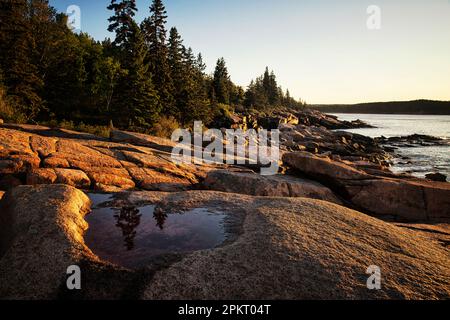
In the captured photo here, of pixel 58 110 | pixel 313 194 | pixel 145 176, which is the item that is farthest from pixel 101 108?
pixel 313 194

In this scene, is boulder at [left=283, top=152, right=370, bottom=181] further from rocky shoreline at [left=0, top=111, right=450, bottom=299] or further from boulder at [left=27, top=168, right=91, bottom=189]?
boulder at [left=27, top=168, right=91, bottom=189]

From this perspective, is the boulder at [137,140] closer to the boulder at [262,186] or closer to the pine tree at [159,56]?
the boulder at [262,186]

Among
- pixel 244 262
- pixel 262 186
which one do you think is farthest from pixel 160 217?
pixel 262 186

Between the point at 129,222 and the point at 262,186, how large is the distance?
19.7 ft

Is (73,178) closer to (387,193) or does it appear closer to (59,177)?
(59,177)

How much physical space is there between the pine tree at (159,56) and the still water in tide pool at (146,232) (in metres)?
29.9

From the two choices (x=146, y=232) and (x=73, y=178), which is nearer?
(x=146, y=232)

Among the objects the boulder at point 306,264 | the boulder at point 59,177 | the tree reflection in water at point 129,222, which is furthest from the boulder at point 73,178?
the boulder at point 306,264

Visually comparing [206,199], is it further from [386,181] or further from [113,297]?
[386,181]

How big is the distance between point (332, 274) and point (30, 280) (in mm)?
4121

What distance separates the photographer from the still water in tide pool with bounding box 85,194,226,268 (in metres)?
4.56

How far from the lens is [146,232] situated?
5426mm

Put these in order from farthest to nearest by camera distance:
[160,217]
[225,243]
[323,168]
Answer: [323,168] → [160,217] → [225,243]

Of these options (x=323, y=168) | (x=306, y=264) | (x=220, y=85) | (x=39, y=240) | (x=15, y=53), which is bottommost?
(x=306, y=264)
